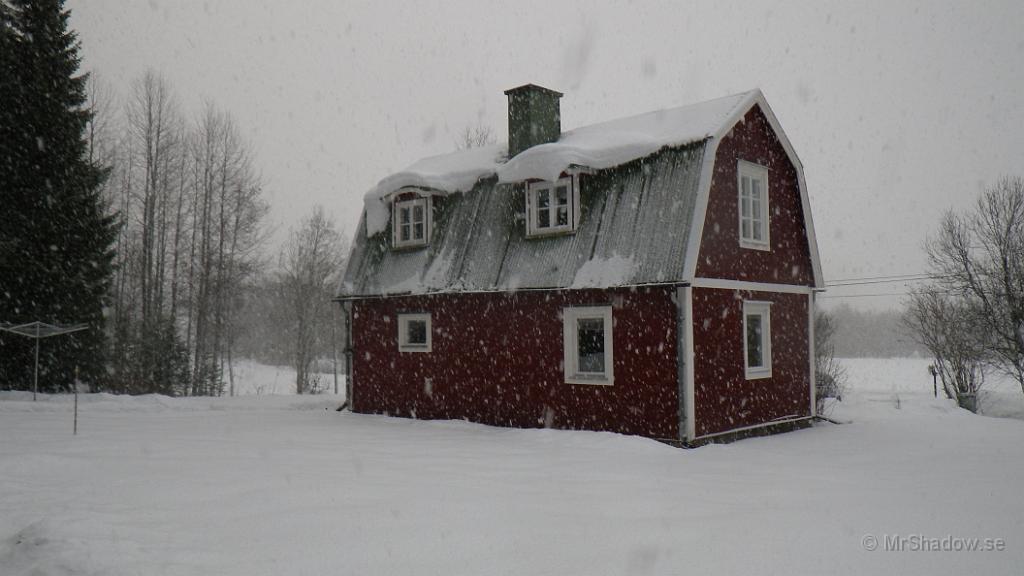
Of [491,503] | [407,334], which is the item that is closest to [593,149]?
[407,334]

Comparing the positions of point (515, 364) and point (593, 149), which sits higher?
point (593, 149)

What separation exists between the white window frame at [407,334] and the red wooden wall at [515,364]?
13cm

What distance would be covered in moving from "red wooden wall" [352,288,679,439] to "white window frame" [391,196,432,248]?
1287mm

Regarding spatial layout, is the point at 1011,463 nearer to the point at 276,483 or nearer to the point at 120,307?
the point at 276,483

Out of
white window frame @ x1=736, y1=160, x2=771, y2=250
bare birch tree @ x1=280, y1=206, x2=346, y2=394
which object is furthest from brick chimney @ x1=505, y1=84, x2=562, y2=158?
bare birch tree @ x1=280, y1=206, x2=346, y2=394

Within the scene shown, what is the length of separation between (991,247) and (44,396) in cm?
3011

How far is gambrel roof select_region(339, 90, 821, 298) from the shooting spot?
38.5 ft

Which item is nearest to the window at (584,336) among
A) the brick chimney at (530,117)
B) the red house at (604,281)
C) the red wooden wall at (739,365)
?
the red house at (604,281)

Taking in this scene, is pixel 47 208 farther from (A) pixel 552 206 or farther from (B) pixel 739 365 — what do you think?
(B) pixel 739 365

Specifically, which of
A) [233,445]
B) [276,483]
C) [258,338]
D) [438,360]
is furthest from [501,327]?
[258,338]

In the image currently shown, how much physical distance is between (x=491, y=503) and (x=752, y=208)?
8774 millimetres

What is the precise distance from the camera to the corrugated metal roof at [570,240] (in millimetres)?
11703

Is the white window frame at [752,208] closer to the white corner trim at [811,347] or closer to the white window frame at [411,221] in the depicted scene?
the white corner trim at [811,347]

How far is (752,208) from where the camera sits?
43.9 feet
